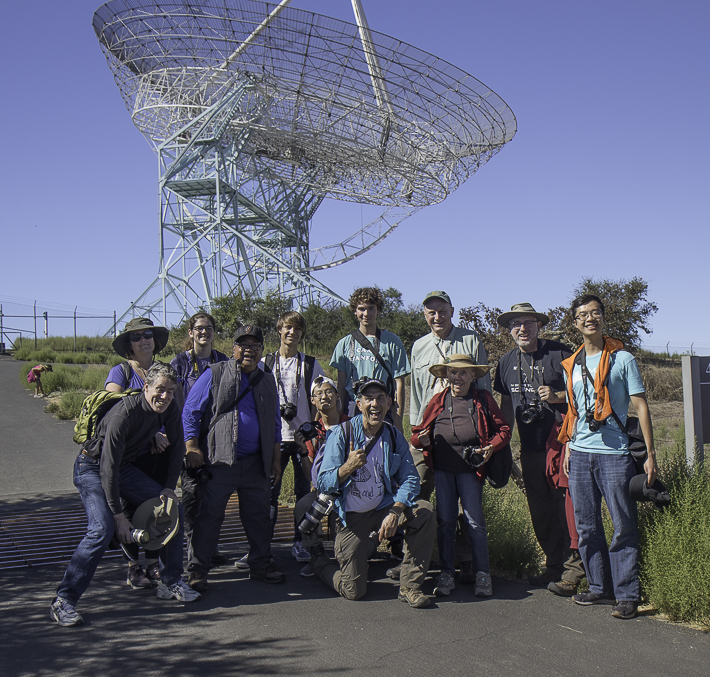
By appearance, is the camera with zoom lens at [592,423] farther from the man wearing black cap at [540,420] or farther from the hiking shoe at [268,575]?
the hiking shoe at [268,575]

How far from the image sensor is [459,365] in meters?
5.40

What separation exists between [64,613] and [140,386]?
1676 mm

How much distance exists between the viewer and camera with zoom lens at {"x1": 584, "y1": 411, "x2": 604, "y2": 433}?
4809 mm

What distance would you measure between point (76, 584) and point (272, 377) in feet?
6.96

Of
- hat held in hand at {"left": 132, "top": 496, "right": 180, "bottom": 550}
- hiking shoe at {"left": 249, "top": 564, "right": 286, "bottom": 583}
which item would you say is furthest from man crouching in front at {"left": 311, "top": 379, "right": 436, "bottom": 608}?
hat held in hand at {"left": 132, "top": 496, "right": 180, "bottom": 550}

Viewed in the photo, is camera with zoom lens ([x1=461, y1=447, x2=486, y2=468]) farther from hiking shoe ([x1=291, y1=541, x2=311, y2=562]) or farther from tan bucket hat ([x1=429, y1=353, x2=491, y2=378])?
hiking shoe ([x1=291, y1=541, x2=311, y2=562])

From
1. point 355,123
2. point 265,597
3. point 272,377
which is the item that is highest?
point 355,123

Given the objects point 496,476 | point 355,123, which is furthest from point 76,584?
point 355,123

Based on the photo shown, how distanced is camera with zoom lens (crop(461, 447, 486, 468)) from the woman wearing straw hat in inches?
89.3

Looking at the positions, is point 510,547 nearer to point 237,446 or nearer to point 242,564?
point 242,564

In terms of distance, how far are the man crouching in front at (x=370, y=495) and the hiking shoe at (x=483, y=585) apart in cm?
42

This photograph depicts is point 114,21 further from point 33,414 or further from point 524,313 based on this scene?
point 524,313

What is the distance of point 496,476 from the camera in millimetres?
5344

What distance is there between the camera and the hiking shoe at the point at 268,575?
5426mm
